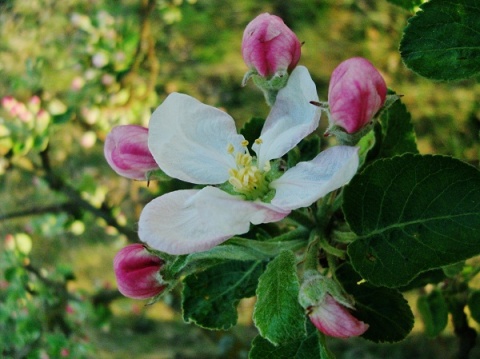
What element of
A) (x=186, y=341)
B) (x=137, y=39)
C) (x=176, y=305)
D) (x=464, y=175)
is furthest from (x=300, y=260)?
(x=186, y=341)

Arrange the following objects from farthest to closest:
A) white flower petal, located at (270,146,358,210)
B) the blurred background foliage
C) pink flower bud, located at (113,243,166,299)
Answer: the blurred background foliage → pink flower bud, located at (113,243,166,299) → white flower petal, located at (270,146,358,210)

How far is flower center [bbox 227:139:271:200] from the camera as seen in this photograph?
58 cm

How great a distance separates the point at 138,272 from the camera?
56cm

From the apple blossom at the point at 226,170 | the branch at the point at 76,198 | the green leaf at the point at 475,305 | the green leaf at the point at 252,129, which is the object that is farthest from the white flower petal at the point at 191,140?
the branch at the point at 76,198

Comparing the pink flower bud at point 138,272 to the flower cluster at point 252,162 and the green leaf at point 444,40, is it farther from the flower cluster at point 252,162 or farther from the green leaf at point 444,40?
the green leaf at point 444,40

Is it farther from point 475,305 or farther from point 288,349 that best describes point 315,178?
point 475,305

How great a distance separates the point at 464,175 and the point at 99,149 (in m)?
2.32

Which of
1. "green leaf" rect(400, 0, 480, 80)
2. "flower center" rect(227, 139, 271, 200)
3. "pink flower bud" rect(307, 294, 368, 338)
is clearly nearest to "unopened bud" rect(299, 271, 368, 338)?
"pink flower bud" rect(307, 294, 368, 338)

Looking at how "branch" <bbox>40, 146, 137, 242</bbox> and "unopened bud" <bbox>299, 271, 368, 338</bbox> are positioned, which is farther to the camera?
"branch" <bbox>40, 146, 137, 242</bbox>

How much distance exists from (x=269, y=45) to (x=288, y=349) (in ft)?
0.95

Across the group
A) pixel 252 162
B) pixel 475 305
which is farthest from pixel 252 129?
pixel 475 305

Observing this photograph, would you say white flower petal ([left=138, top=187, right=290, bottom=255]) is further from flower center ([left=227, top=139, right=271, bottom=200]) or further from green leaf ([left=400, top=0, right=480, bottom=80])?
green leaf ([left=400, top=0, right=480, bottom=80])

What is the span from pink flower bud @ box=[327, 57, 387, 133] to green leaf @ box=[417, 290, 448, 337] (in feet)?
1.39

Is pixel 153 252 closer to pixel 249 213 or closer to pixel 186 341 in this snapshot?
pixel 249 213
